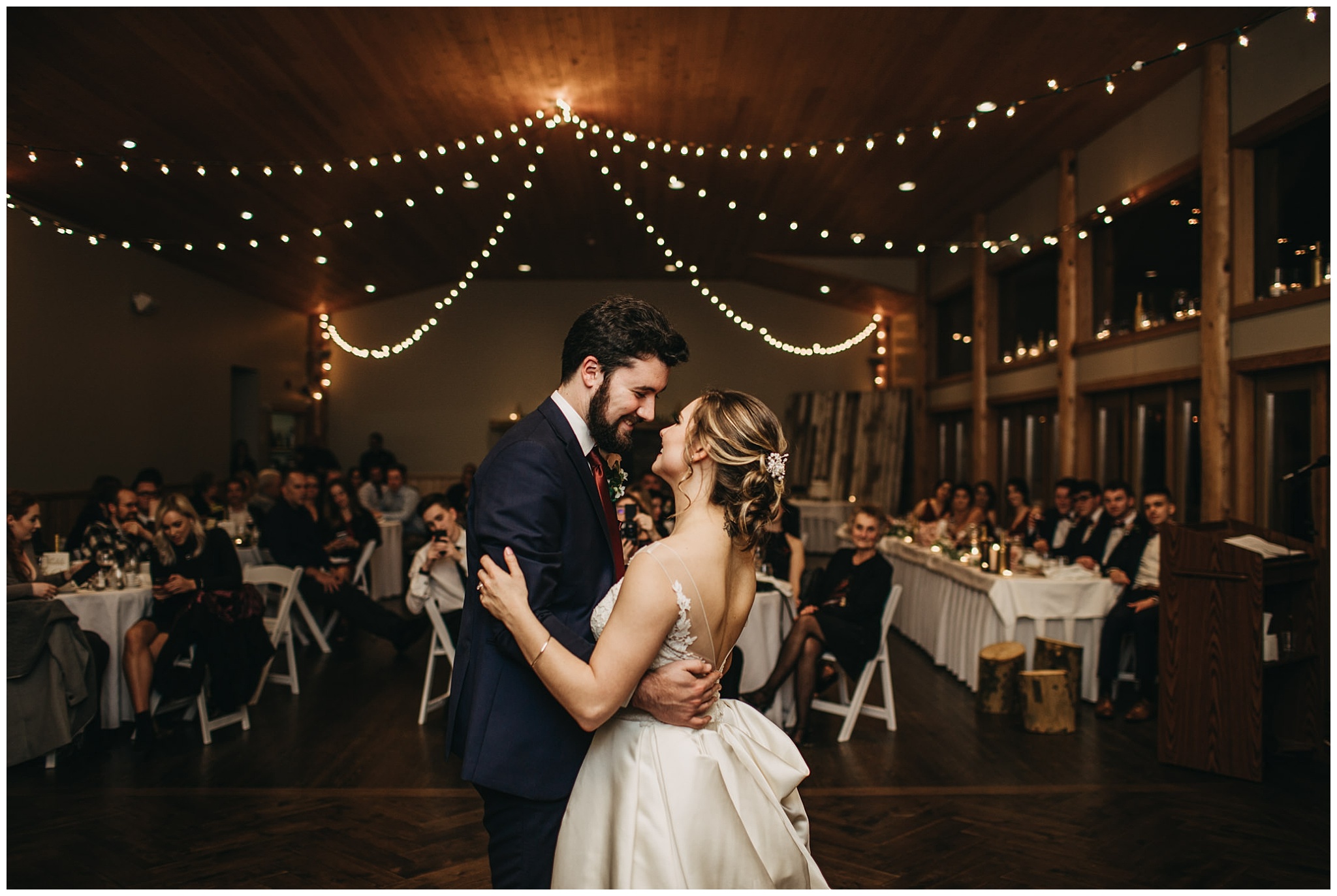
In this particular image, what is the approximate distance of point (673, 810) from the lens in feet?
5.61

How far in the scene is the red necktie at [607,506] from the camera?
70.9 inches

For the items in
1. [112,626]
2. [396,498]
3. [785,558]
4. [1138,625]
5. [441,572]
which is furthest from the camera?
Answer: [396,498]

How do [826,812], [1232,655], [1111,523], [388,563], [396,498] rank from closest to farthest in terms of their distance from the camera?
[826,812] → [1232,655] → [1111,523] → [388,563] → [396,498]

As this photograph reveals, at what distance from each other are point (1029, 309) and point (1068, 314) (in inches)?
55.8

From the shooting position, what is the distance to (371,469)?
10.7 metres

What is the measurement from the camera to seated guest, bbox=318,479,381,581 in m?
7.39

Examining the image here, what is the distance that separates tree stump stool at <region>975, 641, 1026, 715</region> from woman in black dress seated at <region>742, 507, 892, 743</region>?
773 mm

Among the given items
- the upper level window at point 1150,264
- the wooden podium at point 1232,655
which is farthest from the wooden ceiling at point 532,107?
the wooden podium at point 1232,655

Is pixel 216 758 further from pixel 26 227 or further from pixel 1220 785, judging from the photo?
pixel 26 227

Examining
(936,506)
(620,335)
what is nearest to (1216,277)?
(936,506)

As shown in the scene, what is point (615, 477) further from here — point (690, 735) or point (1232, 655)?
point (1232, 655)

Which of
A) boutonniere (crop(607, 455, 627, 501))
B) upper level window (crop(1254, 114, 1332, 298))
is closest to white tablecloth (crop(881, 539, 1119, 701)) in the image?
upper level window (crop(1254, 114, 1332, 298))

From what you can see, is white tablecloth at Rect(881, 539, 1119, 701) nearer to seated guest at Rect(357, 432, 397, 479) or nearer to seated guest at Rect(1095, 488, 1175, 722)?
seated guest at Rect(1095, 488, 1175, 722)

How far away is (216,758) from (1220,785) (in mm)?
4493
